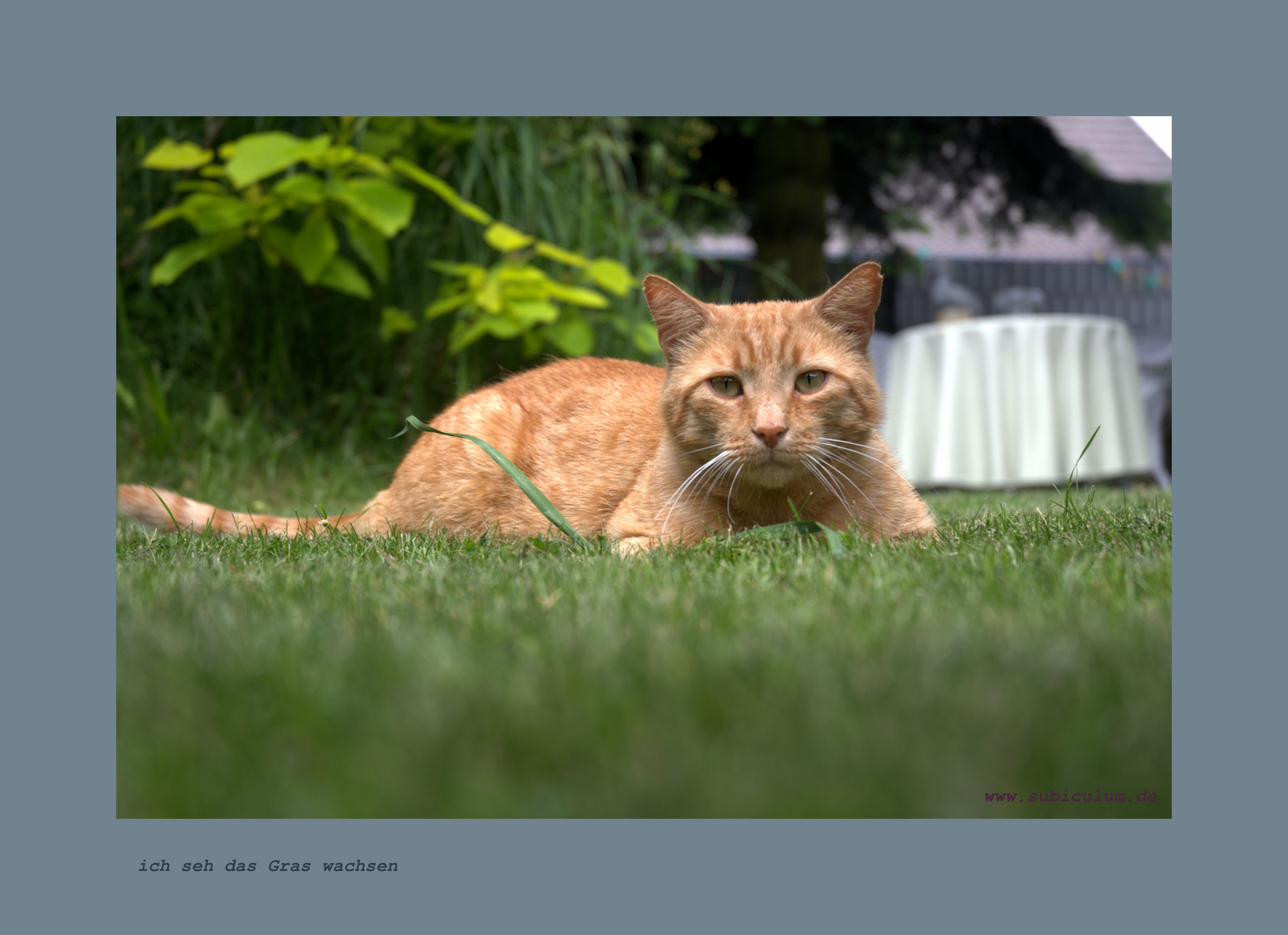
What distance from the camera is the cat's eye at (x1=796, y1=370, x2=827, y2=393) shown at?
2398 mm

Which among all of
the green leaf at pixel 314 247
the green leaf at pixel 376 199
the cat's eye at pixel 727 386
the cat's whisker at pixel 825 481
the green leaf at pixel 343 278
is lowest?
the cat's whisker at pixel 825 481

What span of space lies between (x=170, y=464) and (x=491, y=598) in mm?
3634

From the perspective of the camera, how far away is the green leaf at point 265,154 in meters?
3.94

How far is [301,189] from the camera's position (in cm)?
438

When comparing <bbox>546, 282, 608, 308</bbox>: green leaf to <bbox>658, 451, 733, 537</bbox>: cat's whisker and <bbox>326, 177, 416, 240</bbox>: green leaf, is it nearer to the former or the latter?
<bbox>326, 177, 416, 240</bbox>: green leaf

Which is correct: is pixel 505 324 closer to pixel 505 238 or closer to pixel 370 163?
pixel 505 238

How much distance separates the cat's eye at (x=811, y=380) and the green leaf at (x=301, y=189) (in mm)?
2987

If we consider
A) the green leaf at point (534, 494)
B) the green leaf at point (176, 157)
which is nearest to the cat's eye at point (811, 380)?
the green leaf at point (534, 494)

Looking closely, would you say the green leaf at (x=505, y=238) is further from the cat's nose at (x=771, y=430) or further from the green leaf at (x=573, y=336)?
the cat's nose at (x=771, y=430)

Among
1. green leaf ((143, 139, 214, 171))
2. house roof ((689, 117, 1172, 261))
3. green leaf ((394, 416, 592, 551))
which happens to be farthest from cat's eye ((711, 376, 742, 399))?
house roof ((689, 117, 1172, 261))

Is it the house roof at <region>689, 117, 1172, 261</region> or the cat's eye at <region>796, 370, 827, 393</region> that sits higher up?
the house roof at <region>689, 117, 1172, 261</region>

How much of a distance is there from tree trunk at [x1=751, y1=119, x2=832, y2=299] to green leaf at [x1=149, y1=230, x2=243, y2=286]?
404cm

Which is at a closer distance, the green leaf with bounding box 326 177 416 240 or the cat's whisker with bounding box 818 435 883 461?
the cat's whisker with bounding box 818 435 883 461

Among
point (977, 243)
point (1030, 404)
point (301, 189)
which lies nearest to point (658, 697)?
point (301, 189)
